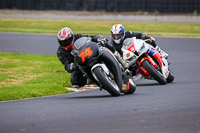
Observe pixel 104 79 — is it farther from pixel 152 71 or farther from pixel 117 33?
pixel 117 33

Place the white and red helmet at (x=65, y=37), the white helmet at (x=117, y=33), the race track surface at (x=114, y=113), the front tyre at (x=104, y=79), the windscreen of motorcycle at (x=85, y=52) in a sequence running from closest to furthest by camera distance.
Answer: the race track surface at (x=114, y=113) < the front tyre at (x=104, y=79) < the windscreen of motorcycle at (x=85, y=52) < the white and red helmet at (x=65, y=37) < the white helmet at (x=117, y=33)

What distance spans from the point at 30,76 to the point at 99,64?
4774mm

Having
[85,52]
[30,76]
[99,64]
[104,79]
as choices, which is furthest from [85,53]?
[30,76]

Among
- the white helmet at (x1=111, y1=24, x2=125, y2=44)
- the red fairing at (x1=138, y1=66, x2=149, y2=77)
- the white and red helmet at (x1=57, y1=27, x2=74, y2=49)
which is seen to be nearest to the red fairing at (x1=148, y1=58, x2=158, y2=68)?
the red fairing at (x1=138, y1=66, x2=149, y2=77)

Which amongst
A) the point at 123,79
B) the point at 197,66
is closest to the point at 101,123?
the point at 123,79

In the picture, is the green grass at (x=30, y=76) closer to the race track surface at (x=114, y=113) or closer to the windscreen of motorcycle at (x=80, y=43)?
the race track surface at (x=114, y=113)

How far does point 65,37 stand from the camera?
1012 centimetres

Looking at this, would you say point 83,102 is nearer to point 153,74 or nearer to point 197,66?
point 153,74

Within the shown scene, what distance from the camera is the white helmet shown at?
11.3 m

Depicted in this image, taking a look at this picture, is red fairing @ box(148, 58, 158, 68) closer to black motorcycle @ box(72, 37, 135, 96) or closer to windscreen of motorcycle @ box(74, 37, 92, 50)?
black motorcycle @ box(72, 37, 135, 96)

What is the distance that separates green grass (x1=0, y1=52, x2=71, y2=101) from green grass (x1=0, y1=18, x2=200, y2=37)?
10395 mm

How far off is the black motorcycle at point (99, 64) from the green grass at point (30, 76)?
62.5 inches

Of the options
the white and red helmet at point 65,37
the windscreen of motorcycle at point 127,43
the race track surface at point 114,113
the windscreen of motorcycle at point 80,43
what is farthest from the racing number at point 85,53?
the windscreen of motorcycle at point 127,43

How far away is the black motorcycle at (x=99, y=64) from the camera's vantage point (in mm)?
8828
